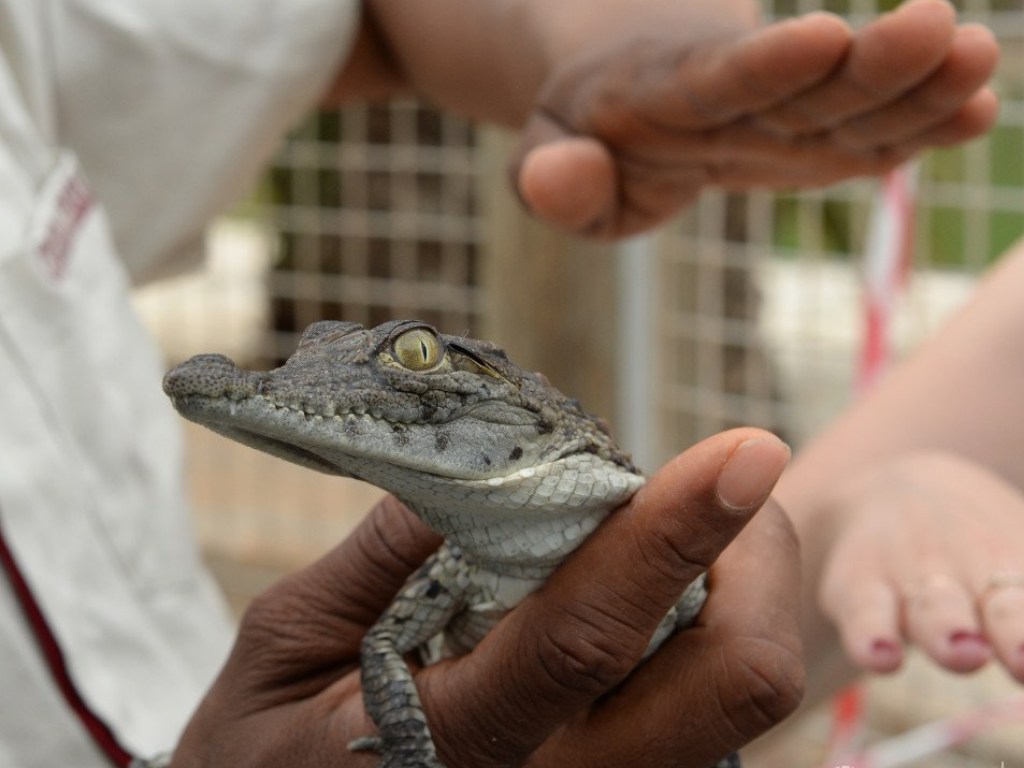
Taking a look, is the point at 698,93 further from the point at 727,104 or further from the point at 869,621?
the point at 869,621

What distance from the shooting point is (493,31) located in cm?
135

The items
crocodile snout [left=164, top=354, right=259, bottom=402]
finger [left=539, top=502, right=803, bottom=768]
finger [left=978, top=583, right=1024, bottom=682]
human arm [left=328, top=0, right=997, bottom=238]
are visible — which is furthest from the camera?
human arm [left=328, top=0, right=997, bottom=238]

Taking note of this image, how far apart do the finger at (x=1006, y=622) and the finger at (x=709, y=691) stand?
7.1 inches

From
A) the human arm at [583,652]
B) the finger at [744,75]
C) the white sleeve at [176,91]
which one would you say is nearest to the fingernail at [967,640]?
the human arm at [583,652]

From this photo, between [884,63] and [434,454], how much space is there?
0.50 metres

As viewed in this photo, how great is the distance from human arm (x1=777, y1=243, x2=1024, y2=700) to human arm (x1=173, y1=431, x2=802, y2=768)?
206 millimetres

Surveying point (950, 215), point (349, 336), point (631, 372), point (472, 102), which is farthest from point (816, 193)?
point (349, 336)

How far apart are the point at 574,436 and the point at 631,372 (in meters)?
1.67

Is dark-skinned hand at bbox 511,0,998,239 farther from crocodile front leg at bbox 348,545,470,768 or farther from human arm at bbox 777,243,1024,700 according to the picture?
A: crocodile front leg at bbox 348,545,470,768

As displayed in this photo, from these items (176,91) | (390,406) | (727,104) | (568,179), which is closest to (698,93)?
(727,104)

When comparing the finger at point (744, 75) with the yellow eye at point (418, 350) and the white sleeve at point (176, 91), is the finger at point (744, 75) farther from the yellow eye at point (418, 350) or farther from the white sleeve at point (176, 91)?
the white sleeve at point (176, 91)

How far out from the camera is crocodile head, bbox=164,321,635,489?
21.3 inches

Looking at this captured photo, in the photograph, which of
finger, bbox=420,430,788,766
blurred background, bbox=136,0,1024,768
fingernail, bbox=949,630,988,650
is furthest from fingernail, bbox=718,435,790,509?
blurred background, bbox=136,0,1024,768

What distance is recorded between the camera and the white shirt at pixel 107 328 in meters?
1.00
